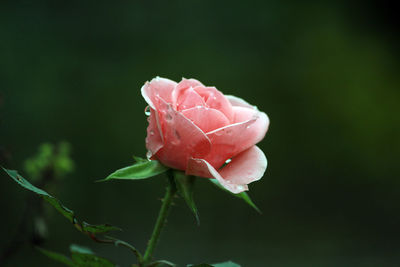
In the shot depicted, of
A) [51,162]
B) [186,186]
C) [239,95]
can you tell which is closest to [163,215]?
[186,186]

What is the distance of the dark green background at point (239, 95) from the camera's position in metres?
1.34

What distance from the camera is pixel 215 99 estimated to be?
30cm

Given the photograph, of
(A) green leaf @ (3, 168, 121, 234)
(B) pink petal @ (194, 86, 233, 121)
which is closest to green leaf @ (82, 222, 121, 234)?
(A) green leaf @ (3, 168, 121, 234)

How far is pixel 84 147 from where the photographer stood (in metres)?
1.38

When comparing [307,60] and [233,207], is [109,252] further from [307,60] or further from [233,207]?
[307,60]

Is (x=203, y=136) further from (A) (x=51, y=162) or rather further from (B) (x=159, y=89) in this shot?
(A) (x=51, y=162)

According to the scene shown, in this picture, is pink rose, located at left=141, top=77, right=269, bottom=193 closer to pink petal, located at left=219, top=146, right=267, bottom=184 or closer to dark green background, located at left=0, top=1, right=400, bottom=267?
pink petal, located at left=219, top=146, right=267, bottom=184

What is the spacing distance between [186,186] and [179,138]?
36 mm

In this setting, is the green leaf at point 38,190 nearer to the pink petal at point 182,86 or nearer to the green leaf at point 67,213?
the green leaf at point 67,213

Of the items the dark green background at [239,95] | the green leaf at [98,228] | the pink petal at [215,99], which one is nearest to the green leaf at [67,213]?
the green leaf at [98,228]

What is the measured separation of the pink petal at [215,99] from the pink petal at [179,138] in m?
0.04

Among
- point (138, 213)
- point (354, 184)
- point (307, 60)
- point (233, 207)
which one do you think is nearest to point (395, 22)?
point (307, 60)

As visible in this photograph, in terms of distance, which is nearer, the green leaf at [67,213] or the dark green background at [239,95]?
the green leaf at [67,213]

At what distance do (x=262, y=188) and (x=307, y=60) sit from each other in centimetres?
58
